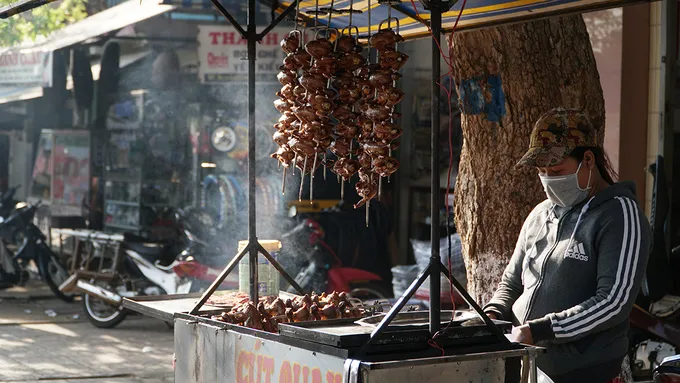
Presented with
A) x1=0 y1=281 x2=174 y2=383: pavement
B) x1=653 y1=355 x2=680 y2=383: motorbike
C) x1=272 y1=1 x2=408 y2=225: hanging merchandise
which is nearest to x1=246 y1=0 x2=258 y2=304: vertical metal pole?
x1=272 y1=1 x2=408 y2=225: hanging merchandise

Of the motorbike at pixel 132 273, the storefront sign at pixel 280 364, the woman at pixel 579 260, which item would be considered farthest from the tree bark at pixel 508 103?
the motorbike at pixel 132 273

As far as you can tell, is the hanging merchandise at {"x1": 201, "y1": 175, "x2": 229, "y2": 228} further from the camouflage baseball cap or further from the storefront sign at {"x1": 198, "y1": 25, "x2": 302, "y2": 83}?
the camouflage baseball cap

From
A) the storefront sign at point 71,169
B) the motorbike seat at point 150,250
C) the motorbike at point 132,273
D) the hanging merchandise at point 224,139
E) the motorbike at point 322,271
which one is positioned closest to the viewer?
the motorbike at point 322,271

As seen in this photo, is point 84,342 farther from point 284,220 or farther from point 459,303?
point 459,303

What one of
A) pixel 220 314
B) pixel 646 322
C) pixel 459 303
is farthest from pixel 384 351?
pixel 459 303

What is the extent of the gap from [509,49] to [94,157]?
382 inches

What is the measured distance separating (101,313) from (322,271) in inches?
104

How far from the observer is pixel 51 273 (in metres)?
11.0

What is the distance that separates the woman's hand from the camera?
10.6ft

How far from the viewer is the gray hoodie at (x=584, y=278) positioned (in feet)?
10.8

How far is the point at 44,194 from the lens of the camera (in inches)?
595

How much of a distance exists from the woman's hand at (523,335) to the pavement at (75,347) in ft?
15.1

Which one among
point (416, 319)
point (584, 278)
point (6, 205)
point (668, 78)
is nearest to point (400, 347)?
point (416, 319)

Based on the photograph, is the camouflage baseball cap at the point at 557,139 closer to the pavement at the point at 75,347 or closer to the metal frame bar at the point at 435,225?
the metal frame bar at the point at 435,225
